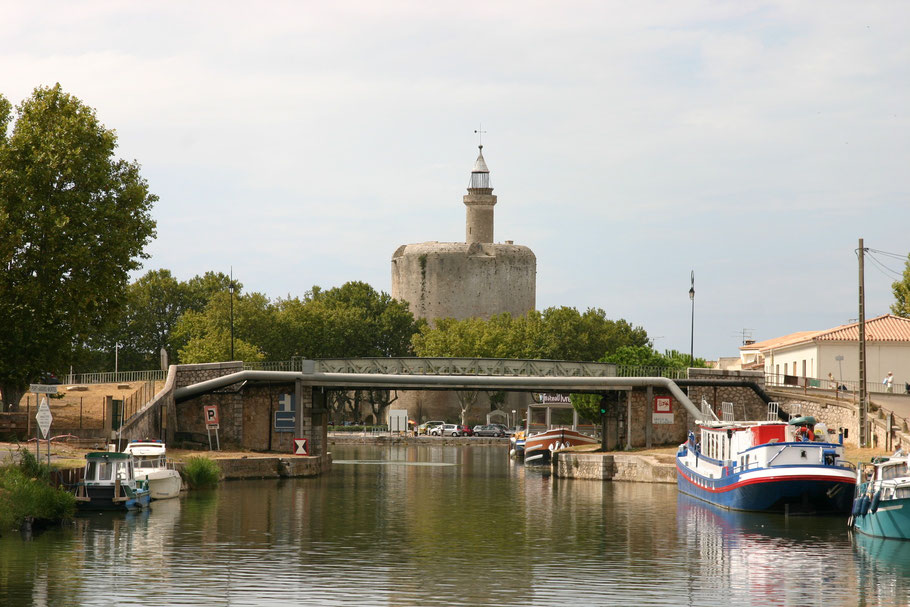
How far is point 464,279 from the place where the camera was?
146m

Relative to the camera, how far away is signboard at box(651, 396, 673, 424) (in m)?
71.0

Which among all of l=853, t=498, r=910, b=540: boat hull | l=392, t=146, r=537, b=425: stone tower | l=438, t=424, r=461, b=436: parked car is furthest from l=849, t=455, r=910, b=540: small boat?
l=392, t=146, r=537, b=425: stone tower

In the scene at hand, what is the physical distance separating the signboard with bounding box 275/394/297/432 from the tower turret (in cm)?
8036

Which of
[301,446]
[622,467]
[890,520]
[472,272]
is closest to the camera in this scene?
[890,520]

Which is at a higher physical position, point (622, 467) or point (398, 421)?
point (398, 421)

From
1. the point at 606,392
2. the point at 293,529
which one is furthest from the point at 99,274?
the point at 606,392

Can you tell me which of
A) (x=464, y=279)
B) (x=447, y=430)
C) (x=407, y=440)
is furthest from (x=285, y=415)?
(x=464, y=279)

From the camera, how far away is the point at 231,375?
65500mm

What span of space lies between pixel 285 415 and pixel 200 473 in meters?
13.9

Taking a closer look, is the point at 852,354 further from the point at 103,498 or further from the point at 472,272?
the point at 472,272

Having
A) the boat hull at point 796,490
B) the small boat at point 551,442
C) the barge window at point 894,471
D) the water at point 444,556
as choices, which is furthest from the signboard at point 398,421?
the barge window at point 894,471

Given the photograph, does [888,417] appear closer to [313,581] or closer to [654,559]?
[654,559]

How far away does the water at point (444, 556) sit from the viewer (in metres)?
28.1

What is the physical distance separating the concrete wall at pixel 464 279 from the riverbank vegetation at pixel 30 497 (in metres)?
107
